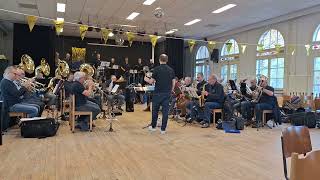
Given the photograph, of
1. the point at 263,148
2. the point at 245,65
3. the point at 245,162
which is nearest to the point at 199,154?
the point at 245,162

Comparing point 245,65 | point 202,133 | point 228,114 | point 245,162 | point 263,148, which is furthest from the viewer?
point 245,65

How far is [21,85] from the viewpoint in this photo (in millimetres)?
6613

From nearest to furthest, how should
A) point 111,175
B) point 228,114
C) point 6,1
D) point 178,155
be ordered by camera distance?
point 111,175, point 178,155, point 228,114, point 6,1

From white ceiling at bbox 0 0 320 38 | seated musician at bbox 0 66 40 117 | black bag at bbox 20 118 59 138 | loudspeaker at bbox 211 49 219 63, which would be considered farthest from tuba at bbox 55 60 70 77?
loudspeaker at bbox 211 49 219 63

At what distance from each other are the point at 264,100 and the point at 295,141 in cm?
525

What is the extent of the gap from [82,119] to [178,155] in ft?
9.37

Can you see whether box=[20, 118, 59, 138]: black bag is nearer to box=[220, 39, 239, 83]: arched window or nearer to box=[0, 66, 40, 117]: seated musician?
box=[0, 66, 40, 117]: seated musician

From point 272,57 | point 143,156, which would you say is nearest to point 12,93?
point 143,156

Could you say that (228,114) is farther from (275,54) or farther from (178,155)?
(275,54)

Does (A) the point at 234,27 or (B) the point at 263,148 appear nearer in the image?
(B) the point at 263,148

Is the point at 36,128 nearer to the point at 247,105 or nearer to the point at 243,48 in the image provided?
the point at 247,105

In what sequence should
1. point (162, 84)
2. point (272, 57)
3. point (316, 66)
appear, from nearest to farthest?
1. point (162, 84)
2. point (316, 66)
3. point (272, 57)

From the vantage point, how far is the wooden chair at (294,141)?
2213 millimetres

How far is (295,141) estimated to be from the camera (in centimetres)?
230
